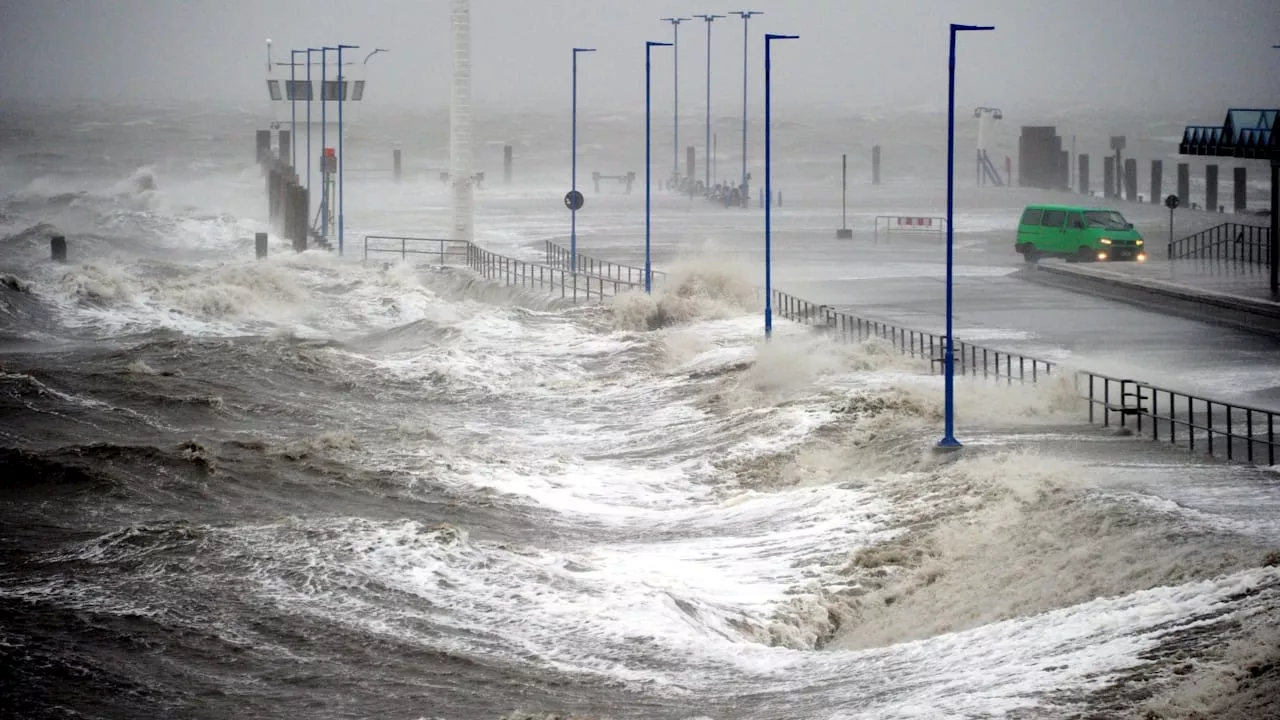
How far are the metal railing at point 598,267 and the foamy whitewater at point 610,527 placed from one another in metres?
3.95

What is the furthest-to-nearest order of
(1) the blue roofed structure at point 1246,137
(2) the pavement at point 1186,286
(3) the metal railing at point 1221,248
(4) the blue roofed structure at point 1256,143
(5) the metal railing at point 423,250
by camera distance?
(5) the metal railing at point 423,250
(3) the metal railing at point 1221,248
(1) the blue roofed structure at point 1246,137
(4) the blue roofed structure at point 1256,143
(2) the pavement at point 1186,286

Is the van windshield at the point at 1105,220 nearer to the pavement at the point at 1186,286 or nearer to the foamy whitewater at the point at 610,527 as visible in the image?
the pavement at the point at 1186,286

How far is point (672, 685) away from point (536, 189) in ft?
334

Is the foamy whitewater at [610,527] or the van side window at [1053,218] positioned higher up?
the van side window at [1053,218]

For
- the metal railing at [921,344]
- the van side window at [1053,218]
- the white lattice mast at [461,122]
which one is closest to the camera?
the metal railing at [921,344]

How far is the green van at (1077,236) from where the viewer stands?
47531 millimetres

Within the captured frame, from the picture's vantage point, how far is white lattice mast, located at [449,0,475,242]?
185ft

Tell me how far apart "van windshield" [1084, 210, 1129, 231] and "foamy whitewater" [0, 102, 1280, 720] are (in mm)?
9386

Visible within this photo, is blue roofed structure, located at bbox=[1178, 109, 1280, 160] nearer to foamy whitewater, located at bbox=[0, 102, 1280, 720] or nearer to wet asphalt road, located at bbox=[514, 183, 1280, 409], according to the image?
wet asphalt road, located at bbox=[514, 183, 1280, 409]

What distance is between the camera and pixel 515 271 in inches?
1961

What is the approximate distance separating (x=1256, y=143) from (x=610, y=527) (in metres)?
22.2

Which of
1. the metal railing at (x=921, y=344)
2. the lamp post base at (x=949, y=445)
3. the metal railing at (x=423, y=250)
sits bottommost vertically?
the lamp post base at (x=949, y=445)

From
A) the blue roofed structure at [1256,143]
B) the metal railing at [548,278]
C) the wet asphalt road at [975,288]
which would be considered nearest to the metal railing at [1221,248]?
the wet asphalt road at [975,288]

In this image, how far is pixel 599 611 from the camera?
56.9 feet
